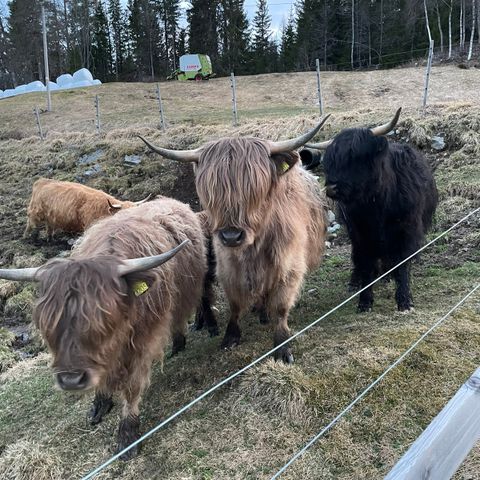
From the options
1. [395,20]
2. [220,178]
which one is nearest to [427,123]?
[220,178]

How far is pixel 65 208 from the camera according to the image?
9.55 m

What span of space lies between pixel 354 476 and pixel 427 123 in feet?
25.5

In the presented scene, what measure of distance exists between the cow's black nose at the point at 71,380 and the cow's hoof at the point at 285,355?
1.61m

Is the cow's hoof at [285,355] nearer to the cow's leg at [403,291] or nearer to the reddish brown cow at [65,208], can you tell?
the cow's leg at [403,291]

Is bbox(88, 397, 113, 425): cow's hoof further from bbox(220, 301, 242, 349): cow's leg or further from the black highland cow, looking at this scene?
the black highland cow

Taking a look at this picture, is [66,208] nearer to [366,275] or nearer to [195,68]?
[366,275]

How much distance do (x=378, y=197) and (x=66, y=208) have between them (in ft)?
23.4

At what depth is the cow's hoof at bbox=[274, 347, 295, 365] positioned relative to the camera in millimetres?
3638

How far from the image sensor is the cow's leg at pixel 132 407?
10.4ft

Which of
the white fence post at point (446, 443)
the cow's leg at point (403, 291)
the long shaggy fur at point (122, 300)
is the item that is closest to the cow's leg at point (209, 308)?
the long shaggy fur at point (122, 300)

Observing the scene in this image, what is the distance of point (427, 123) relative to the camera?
29.2 feet

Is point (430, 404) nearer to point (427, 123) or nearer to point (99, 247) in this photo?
point (99, 247)

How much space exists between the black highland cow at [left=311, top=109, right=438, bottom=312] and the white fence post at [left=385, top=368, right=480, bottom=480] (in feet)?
9.06

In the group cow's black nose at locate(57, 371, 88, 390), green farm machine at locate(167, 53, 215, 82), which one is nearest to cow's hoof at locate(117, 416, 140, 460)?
cow's black nose at locate(57, 371, 88, 390)
